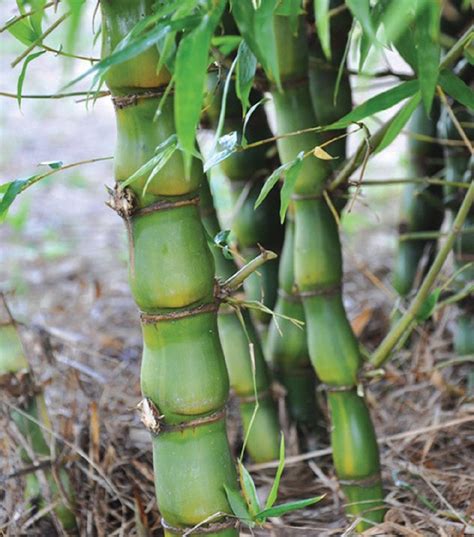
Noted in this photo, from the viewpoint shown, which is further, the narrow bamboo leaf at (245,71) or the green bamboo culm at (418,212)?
the green bamboo culm at (418,212)

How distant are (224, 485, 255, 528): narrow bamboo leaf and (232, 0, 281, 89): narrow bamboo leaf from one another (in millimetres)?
384

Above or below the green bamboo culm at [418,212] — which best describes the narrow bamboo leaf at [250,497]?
below

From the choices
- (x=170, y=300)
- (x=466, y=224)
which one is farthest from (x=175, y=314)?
(x=466, y=224)

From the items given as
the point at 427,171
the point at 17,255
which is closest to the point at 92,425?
the point at 427,171

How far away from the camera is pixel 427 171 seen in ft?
4.60

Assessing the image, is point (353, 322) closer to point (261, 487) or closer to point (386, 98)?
point (261, 487)

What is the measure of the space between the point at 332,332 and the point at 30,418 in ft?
1.13

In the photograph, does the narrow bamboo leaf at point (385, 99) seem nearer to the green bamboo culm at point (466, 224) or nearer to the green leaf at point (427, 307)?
the green leaf at point (427, 307)

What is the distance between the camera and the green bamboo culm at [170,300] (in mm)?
696

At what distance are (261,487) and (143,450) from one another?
0.51 feet

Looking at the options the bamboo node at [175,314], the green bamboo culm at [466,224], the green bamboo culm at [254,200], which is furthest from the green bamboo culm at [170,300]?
the green bamboo culm at [466,224]

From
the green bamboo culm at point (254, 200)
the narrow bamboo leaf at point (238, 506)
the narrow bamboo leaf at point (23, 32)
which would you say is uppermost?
the narrow bamboo leaf at point (23, 32)

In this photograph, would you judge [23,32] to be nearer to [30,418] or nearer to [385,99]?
[385,99]

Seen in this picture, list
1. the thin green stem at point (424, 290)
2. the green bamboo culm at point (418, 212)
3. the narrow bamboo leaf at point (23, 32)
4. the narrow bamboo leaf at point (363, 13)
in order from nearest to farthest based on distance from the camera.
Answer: the narrow bamboo leaf at point (363, 13), the narrow bamboo leaf at point (23, 32), the thin green stem at point (424, 290), the green bamboo culm at point (418, 212)
